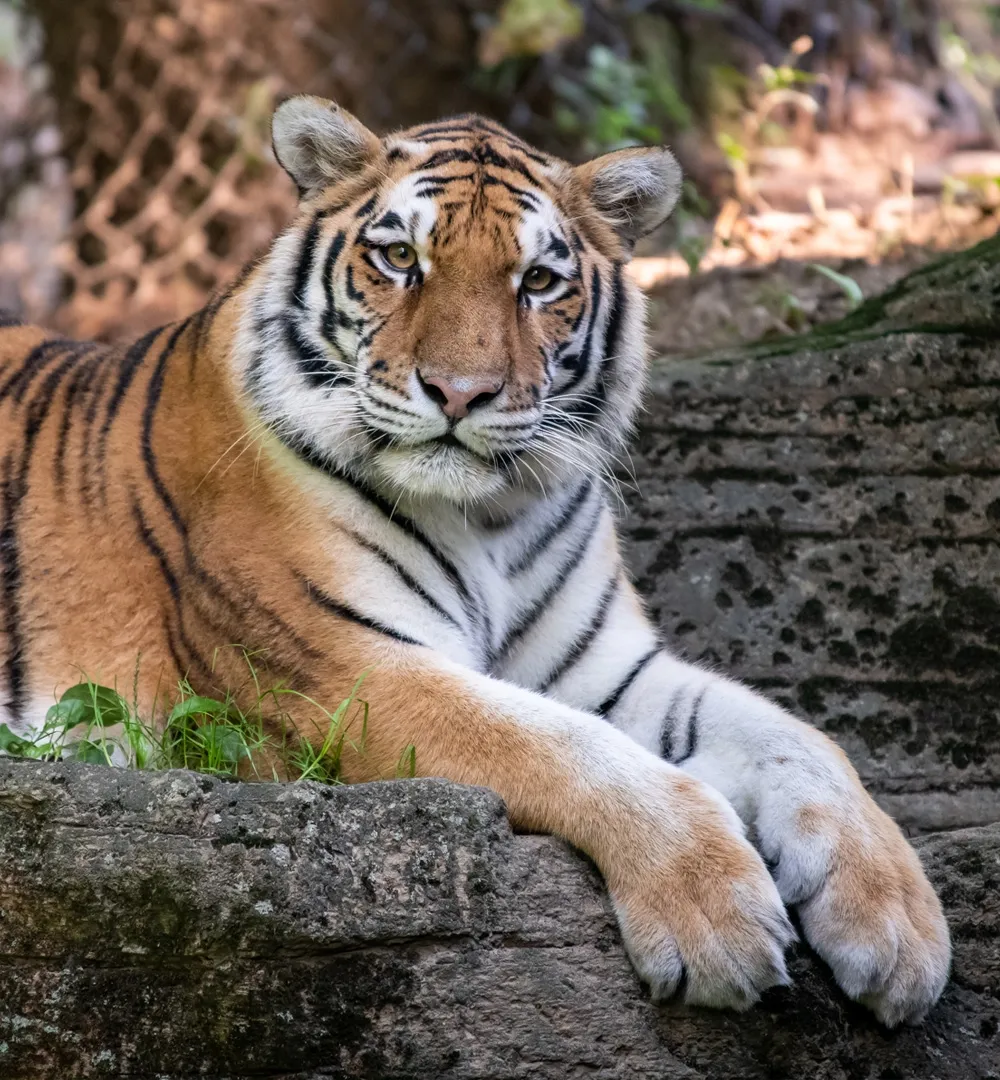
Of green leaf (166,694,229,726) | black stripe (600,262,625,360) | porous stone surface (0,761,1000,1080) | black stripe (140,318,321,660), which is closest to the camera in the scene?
porous stone surface (0,761,1000,1080)

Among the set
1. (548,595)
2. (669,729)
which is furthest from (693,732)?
(548,595)

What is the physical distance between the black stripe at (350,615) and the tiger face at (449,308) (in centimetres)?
24

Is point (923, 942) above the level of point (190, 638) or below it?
above

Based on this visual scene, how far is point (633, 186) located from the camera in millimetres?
2949

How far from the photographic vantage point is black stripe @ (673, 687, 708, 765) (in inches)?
103

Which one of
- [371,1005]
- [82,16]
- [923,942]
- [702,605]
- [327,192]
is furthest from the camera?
[82,16]

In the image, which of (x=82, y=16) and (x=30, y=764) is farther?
(x=82, y=16)

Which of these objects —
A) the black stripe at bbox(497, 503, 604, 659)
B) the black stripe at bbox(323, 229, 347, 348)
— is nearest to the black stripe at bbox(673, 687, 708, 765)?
the black stripe at bbox(497, 503, 604, 659)

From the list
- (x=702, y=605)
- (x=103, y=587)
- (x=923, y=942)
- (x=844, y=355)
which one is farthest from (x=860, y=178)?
(x=923, y=942)

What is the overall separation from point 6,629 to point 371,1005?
133cm

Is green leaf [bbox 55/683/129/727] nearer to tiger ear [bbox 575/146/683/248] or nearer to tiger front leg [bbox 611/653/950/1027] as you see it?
tiger front leg [bbox 611/653/950/1027]

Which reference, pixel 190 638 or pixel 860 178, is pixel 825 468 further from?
pixel 860 178

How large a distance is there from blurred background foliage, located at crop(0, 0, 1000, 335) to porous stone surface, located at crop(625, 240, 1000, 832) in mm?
2668

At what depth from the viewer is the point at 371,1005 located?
5.88 feet
